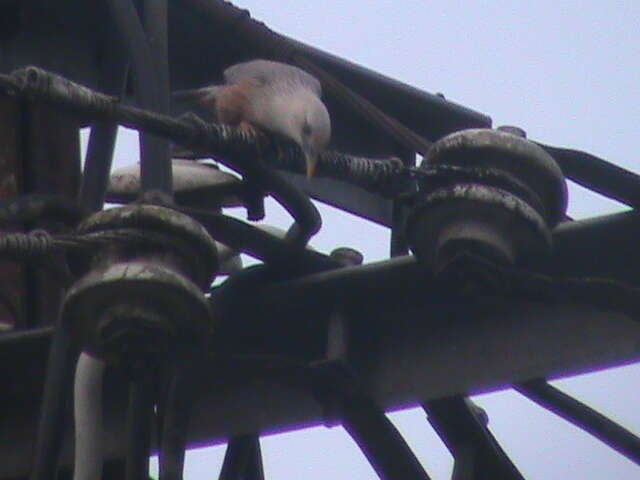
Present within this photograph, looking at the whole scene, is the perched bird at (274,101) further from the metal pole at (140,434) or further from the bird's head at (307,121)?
the metal pole at (140,434)

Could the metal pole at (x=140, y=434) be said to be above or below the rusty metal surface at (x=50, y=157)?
below

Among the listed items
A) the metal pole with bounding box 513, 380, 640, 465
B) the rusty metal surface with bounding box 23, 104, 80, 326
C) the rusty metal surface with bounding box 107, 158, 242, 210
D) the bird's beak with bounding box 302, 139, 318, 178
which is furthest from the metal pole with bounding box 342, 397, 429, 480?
the rusty metal surface with bounding box 23, 104, 80, 326

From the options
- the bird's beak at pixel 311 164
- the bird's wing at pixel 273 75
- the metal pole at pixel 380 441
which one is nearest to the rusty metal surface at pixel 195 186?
the bird's wing at pixel 273 75

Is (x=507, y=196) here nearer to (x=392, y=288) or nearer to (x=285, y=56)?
(x=392, y=288)

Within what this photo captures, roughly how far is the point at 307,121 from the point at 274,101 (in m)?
0.21

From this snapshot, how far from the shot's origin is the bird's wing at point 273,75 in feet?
15.3

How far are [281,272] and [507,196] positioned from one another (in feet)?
1.76

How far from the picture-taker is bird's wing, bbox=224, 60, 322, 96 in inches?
184

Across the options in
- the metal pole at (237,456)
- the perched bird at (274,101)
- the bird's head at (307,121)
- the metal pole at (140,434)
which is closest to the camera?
the metal pole at (140,434)

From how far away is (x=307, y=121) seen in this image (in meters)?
4.64

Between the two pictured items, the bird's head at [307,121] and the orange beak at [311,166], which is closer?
the orange beak at [311,166]

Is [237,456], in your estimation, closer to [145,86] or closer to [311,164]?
[311,164]

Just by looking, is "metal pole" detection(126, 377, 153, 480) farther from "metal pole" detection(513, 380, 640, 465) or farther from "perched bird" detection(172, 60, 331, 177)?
"perched bird" detection(172, 60, 331, 177)

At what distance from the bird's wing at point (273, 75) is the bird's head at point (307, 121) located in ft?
0.10
